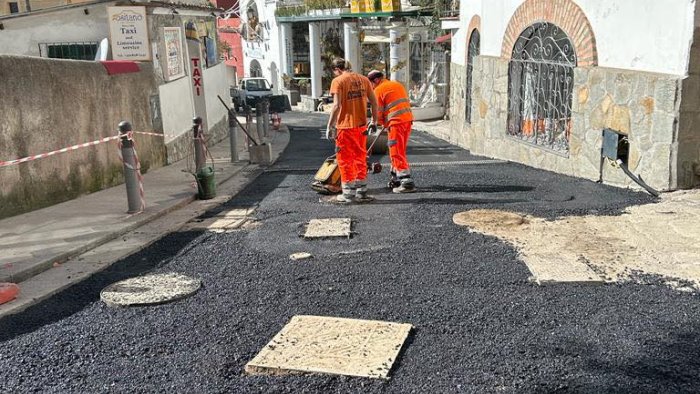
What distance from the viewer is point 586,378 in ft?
11.1

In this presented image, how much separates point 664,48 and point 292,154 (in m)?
8.65

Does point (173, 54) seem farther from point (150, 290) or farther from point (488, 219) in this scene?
point (150, 290)

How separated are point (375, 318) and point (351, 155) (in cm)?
376

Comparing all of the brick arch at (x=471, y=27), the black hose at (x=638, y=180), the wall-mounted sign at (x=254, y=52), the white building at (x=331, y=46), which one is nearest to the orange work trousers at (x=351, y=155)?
the black hose at (x=638, y=180)

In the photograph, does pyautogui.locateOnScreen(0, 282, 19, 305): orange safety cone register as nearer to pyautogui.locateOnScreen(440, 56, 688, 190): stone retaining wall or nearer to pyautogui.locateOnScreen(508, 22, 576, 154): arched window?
pyautogui.locateOnScreen(440, 56, 688, 190): stone retaining wall

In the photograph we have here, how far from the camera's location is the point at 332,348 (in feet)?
12.6

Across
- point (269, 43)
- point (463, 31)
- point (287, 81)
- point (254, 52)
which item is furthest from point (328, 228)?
point (254, 52)

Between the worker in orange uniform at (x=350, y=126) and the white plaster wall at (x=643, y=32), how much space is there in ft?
10.6

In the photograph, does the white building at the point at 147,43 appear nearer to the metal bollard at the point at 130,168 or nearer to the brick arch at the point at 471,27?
the metal bollard at the point at 130,168

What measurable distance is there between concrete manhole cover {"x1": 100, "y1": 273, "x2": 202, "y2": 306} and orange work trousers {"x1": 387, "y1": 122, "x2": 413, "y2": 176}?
3713 millimetres

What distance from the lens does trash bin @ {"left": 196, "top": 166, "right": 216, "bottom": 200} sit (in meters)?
8.65

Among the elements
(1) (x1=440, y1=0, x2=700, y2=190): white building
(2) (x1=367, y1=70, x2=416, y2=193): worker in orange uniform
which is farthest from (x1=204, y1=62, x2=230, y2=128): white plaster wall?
(2) (x1=367, y1=70, x2=416, y2=193): worker in orange uniform

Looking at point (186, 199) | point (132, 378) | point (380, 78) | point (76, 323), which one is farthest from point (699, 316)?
point (186, 199)

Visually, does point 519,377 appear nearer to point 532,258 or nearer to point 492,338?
point 492,338
